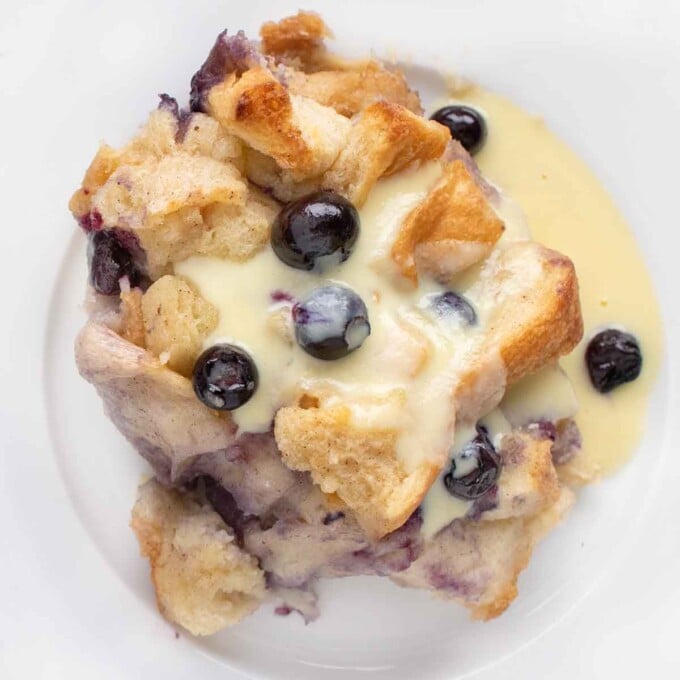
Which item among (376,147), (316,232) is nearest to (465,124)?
(376,147)

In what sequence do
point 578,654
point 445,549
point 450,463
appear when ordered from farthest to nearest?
point 578,654
point 445,549
point 450,463

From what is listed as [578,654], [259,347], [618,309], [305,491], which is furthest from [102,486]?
[618,309]

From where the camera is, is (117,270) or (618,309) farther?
(618,309)

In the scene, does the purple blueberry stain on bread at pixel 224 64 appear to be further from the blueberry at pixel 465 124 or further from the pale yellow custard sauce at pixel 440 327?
the blueberry at pixel 465 124

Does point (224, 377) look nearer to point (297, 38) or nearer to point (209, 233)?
point (209, 233)

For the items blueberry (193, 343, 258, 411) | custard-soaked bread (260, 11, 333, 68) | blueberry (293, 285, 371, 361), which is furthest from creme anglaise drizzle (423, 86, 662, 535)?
blueberry (193, 343, 258, 411)

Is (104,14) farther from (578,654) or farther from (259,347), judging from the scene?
(578,654)

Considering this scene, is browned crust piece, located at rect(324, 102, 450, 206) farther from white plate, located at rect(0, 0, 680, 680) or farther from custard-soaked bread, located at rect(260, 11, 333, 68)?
white plate, located at rect(0, 0, 680, 680)

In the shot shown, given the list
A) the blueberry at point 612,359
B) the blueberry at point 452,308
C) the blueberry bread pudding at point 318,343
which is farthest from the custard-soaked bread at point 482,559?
the blueberry at point 452,308
